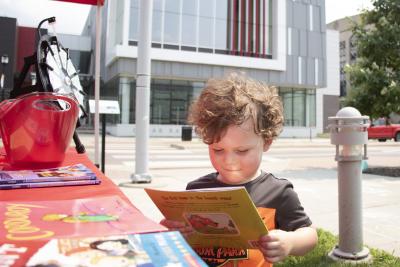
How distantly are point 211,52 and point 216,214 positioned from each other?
102 ft

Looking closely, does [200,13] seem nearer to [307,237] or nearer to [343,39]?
[307,237]

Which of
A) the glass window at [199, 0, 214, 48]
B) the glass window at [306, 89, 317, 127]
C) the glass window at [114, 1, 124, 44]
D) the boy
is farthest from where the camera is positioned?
the glass window at [306, 89, 317, 127]

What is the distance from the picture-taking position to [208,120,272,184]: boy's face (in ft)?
5.18

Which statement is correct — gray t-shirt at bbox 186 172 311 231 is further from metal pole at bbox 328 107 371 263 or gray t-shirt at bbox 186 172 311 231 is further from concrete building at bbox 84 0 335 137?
concrete building at bbox 84 0 335 137

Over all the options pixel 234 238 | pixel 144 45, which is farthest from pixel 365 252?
pixel 144 45

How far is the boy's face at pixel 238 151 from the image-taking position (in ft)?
5.18

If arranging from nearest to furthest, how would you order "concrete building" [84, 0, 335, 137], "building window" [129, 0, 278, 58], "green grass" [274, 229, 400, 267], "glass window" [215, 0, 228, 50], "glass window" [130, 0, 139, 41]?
"green grass" [274, 229, 400, 267] → "glass window" [130, 0, 139, 41] → "concrete building" [84, 0, 335, 137] → "building window" [129, 0, 278, 58] → "glass window" [215, 0, 228, 50]

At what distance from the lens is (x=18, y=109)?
1.70 metres

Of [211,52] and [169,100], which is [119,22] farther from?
[211,52]

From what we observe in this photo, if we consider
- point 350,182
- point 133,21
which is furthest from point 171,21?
point 350,182

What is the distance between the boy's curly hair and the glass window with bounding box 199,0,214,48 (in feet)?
99.6

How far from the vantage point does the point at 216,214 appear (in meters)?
1.28

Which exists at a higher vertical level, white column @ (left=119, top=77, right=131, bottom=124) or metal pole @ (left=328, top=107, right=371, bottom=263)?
white column @ (left=119, top=77, right=131, bottom=124)

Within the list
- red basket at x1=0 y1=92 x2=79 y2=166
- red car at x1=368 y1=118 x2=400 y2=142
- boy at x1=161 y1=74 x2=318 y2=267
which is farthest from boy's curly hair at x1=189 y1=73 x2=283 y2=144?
red car at x1=368 y1=118 x2=400 y2=142
